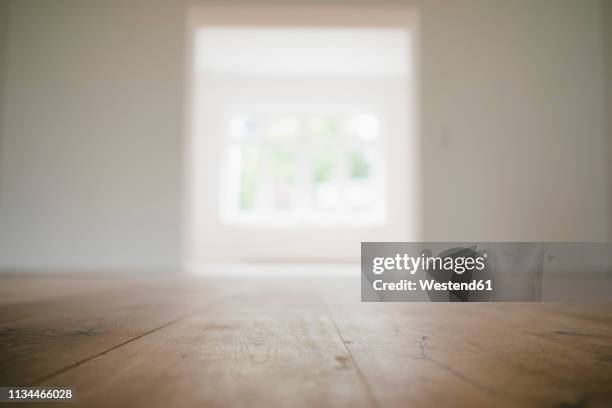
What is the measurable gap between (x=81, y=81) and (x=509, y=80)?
3.28 m

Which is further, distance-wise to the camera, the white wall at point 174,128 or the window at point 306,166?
the window at point 306,166

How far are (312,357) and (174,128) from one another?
302cm

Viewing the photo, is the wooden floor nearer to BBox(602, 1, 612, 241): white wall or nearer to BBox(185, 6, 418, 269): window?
BBox(602, 1, 612, 241): white wall

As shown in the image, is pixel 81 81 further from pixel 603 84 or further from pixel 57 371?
pixel 603 84

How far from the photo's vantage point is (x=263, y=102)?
712 centimetres

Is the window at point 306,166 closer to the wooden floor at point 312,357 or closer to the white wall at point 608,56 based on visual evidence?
the white wall at point 608,56

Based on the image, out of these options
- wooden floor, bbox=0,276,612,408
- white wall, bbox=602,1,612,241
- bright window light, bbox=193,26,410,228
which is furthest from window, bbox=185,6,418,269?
wooden floor, bbox=0,276,612,408

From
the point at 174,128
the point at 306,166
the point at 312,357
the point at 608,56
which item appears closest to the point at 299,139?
the point at 306,166

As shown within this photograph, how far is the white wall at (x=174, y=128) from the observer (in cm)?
315

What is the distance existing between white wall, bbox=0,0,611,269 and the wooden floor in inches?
93.4

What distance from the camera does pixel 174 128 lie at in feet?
10.6

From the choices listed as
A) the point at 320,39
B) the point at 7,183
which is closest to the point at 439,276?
the point at 7,183

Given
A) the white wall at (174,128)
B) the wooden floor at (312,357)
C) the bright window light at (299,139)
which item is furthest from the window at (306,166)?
the wooden floor at (312,357)

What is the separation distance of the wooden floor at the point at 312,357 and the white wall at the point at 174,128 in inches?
93.4
